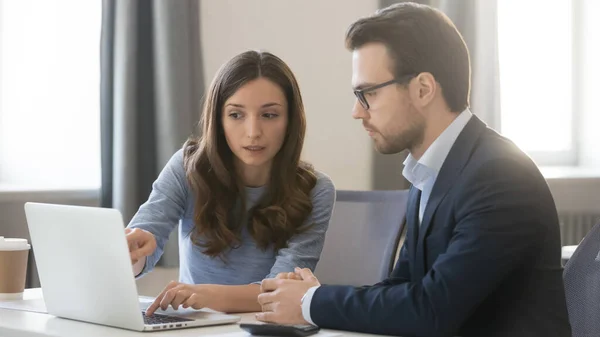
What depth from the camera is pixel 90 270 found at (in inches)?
62.3

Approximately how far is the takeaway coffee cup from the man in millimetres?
636

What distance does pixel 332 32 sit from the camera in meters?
4.01

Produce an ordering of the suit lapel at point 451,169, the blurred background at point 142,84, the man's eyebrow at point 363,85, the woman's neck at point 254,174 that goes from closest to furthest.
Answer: the suit lapel at point 451,169, the man's eyebrow at point 363,85, the woman's neck at point 254,174, the blurred background at point 142,84

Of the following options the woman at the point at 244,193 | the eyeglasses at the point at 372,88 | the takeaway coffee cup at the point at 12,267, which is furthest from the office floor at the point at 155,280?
the eyeglasses at the point at 372,88

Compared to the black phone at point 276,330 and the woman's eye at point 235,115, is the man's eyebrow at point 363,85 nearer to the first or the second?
the black phone at point 276,330

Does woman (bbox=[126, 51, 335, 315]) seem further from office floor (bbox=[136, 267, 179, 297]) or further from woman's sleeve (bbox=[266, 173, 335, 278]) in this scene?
office floor (bbox=[136, 267, 179, 297])

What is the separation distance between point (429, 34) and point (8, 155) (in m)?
2.39

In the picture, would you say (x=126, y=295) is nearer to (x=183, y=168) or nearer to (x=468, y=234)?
(x=468, y=234)

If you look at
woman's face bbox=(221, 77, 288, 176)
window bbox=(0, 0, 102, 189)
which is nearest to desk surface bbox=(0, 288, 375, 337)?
woman's face bbox=(221, 77, 288, 176)

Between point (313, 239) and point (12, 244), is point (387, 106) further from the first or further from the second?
point (12, 244)

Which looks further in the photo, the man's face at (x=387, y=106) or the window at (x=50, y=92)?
the window at (x=50, y=92)

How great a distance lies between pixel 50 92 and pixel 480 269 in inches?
102

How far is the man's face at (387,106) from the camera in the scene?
5.44ft

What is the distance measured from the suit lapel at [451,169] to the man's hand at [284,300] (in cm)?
24
